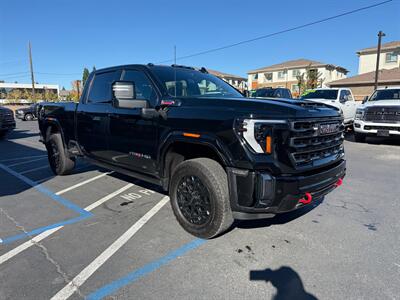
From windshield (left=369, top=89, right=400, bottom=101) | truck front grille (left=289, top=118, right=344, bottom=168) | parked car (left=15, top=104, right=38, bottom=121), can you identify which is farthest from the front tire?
parked car (left=15, top=104, right=38, bottom=121)

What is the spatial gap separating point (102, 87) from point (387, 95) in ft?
34.4

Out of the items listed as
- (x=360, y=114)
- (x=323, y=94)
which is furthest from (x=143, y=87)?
(x=323, y=94)

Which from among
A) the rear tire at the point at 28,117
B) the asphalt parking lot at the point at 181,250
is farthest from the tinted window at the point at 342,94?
the rear tire at the point at 28,117

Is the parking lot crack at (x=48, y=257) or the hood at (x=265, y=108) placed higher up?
the hood at (x=265, y=108)

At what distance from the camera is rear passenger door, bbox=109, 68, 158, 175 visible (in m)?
3.59

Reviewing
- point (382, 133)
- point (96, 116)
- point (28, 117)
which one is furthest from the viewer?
point (28, 117)

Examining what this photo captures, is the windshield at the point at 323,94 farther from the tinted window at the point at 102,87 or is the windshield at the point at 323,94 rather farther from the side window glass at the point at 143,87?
the side window glass at the point at 143,87

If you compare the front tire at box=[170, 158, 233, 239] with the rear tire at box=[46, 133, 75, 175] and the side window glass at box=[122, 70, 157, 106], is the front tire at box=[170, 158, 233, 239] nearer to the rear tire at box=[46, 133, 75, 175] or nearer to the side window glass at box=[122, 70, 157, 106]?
the side window glass at box=[122, 70, 157, 106]

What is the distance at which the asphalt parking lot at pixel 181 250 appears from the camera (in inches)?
93.7

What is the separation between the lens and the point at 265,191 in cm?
257

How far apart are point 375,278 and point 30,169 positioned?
23.2ft

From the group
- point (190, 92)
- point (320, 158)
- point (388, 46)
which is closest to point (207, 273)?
point (320, 158)

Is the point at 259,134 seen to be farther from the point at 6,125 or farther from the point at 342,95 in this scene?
the point at 6,125

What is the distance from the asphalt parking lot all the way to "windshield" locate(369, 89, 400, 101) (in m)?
7.02
